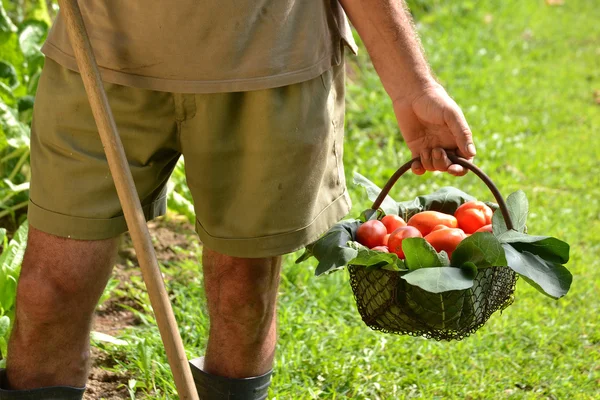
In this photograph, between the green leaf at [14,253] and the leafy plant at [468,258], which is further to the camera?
the green leaf at [14,253]

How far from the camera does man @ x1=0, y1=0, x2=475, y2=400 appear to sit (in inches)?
82.0

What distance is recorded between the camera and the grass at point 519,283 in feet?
10.0

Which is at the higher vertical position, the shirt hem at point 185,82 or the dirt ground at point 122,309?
the shirt hem at point 185,82

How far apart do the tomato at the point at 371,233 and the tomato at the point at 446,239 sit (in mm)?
130

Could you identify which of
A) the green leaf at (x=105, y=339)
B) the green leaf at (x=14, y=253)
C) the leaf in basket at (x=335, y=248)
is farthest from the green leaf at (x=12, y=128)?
the leaf in basket at (x=335, y=248)

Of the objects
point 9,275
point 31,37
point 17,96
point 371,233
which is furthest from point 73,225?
point 31,37

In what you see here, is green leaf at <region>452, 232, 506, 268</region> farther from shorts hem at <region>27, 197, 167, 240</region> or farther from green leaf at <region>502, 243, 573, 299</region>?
shorts hem at <region>27, 197, 167, 240</region>

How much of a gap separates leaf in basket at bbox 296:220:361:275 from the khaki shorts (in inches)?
2.4

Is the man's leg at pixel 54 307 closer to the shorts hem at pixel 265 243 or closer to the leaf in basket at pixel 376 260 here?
the shorts hem at pixel 265 243

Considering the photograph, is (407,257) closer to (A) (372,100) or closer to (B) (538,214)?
(B) (538,214)

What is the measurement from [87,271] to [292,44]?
70cm

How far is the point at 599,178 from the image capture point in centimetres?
513

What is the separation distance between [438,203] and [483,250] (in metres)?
0.50

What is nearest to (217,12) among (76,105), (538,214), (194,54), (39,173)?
(194,54)
